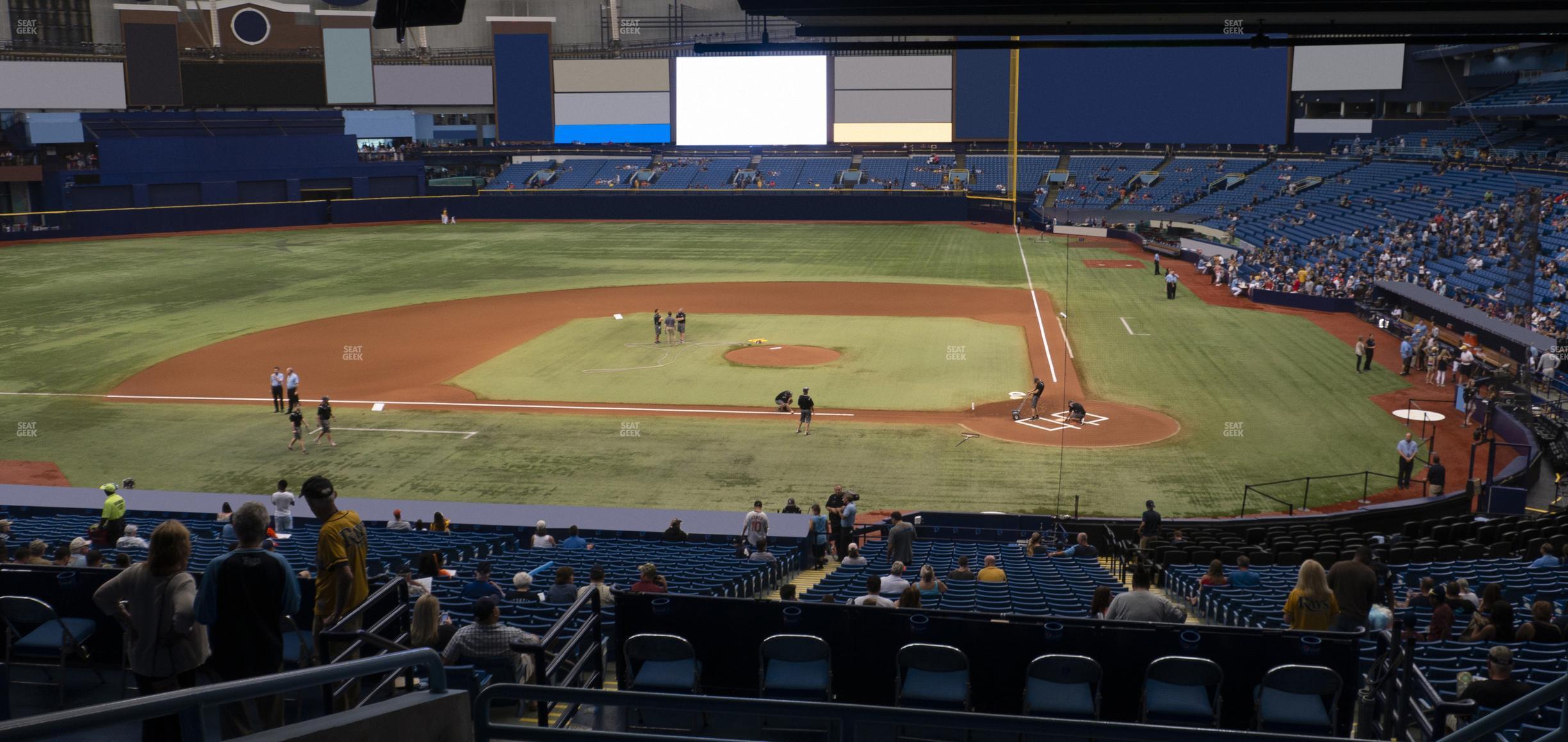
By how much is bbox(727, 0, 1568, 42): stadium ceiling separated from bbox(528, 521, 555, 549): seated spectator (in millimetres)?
11172

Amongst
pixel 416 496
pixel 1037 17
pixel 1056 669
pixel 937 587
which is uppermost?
pixel 1037 17

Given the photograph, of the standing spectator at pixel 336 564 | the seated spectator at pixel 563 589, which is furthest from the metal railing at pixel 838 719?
the seated spectator at pixel 563 589

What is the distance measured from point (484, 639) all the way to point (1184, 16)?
6.91 meters

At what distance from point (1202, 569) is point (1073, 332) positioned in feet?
84.3

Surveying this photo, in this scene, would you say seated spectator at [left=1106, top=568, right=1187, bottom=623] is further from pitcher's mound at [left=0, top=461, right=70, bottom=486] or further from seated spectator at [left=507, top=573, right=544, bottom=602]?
pitcher's mound at [left=0, top=461, right=70, bottom=486]

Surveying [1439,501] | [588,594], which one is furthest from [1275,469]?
[588,594]

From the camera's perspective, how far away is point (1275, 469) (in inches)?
1007

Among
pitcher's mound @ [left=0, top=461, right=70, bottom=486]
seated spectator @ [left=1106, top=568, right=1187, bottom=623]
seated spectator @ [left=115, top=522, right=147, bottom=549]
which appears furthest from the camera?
pitcher's mound @ [left=0, top=461, right=70, bottom=486]

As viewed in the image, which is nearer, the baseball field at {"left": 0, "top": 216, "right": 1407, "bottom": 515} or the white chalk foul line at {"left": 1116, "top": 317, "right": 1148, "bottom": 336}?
the baseball field at {"left": 0, "top": 216, "right": 1407, "bottom": 515}

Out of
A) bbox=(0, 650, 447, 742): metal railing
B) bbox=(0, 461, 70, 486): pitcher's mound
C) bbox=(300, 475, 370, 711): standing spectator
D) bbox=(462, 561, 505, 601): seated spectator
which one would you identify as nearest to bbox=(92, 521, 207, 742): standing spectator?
bbox=(300, 475, 370, 711): standing spectator

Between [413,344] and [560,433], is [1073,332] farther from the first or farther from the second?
[413,344]

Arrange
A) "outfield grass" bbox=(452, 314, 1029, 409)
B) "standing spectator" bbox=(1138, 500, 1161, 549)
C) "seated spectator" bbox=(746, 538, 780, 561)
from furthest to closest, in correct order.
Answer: "outfield grass" bbox=(452, 314, 1029, 409) → "standing spectator" bbox=(1138, 500, 1161, 549) → "seated spectator" bbox=(746, 538, 780, 561)

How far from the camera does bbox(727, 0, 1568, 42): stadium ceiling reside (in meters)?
7.99

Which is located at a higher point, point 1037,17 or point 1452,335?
point 1037,17
